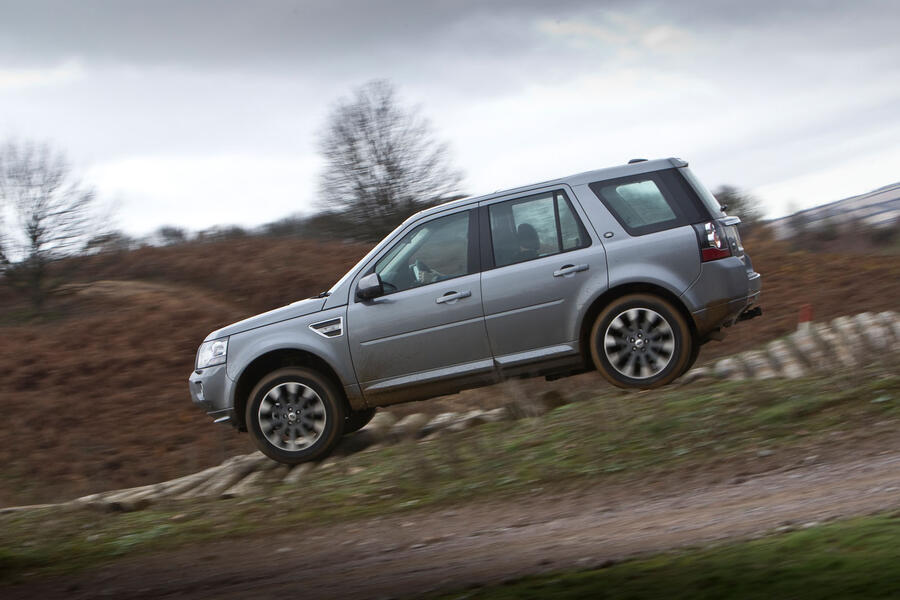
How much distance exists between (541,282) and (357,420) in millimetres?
2302

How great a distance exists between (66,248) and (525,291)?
1610 centimetres

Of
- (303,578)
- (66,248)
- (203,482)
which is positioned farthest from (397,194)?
(303,578)

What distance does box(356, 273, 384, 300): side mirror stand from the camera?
810 cm

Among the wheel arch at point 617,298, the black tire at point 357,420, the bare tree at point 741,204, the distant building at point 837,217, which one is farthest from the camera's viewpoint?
the bare tree at point 741,204

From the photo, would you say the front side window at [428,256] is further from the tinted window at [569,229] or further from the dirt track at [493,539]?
the dirt track at [493,539]

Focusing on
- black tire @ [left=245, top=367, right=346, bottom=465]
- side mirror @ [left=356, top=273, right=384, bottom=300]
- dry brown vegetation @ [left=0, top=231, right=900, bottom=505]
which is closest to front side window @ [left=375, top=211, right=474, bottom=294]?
side mirror @ [left=356, top=273, right=384, bottom=300]

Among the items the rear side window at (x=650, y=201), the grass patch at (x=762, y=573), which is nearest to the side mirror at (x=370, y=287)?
the rear side window at (x=650, y=201)

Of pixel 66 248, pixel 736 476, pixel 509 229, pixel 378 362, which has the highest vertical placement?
pixel 66 248

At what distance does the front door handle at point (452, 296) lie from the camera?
8055 millimetres

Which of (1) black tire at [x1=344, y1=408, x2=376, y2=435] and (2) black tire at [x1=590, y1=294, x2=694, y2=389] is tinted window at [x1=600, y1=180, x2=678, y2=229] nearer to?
(2) black tire at [x1=590, y1=294, x2=694, y2=389]

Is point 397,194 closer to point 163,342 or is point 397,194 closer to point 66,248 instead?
point 66,248

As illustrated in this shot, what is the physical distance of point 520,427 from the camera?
25.9ft

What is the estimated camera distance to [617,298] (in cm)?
801

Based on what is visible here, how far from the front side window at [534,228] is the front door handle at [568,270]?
7.2 inches
